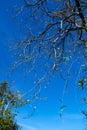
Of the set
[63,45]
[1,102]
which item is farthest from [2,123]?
[63,45]

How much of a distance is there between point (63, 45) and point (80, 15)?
3.19 feet

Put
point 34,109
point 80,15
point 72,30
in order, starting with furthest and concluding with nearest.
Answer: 1. point 72,30
2. point 80,15
3. point 34,109

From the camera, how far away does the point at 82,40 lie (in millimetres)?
7270

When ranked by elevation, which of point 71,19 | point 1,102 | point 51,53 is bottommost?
point 51,53

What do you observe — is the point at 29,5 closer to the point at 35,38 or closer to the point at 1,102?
the point at 35,38

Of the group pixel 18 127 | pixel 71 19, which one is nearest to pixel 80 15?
pixel 71 19

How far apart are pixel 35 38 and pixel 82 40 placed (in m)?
0.99

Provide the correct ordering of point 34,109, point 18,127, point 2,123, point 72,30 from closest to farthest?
point 34,109 < point 72,30 < point 2,123 < point 18,127

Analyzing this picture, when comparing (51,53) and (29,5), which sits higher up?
(29,5)

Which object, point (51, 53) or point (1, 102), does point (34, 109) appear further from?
point (1, 102)

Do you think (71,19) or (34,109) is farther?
(71,19)

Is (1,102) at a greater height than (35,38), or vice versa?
(1,102)

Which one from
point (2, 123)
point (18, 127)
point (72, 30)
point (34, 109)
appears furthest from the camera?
point (18, 127)

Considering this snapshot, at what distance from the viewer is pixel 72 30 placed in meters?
7.48
